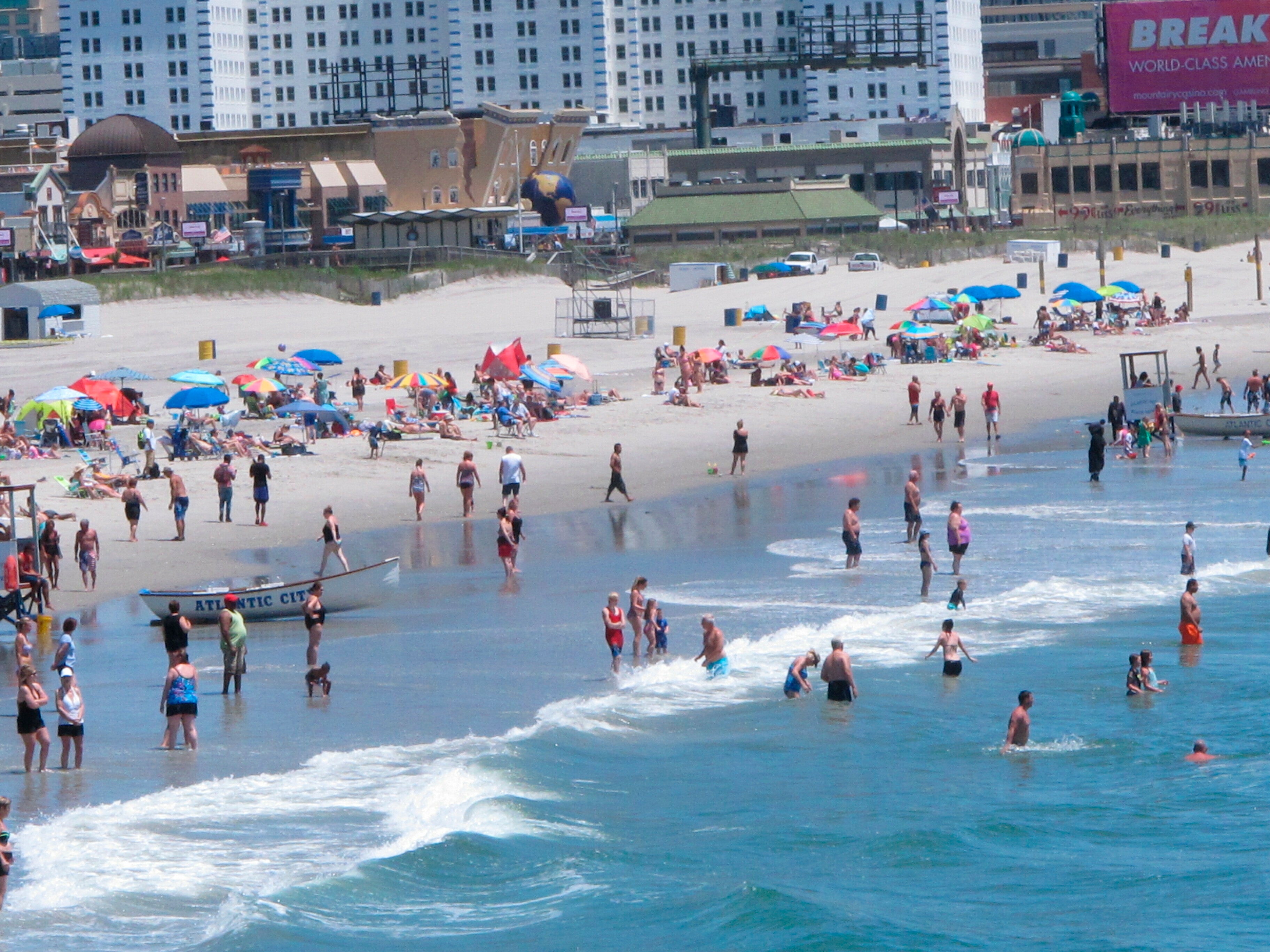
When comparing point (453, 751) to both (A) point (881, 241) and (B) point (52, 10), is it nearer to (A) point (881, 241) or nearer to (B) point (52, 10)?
(A) point (881, 241)

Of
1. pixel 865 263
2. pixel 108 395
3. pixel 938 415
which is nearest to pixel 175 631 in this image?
pixel 108 395

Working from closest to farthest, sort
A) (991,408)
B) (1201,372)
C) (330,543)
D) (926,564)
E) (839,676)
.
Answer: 1. (839,676)
2. (926,564)
3. (330,543)
4. (991,408)
5. (1201,372)

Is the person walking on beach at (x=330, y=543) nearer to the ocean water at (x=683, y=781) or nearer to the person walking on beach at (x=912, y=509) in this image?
the ocean water at (x=683, y=781)

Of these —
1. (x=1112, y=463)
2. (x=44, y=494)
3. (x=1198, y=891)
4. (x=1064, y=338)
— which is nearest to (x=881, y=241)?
(x=1064, y=338)

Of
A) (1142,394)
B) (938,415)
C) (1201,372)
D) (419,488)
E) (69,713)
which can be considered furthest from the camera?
(1201,372)

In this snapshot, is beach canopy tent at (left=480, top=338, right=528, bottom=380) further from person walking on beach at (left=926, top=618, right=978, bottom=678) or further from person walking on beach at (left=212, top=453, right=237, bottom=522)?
person walking on beach at (left=926, top=618, right=978, bottom=678)

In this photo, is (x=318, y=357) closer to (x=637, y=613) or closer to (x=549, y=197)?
(x=637, y=613)

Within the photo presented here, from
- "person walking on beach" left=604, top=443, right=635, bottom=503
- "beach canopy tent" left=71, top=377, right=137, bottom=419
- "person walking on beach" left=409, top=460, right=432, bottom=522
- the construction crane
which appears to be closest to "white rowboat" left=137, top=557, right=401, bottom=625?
"person walking on beach" left=409, top=460, right=432, bottom=522
